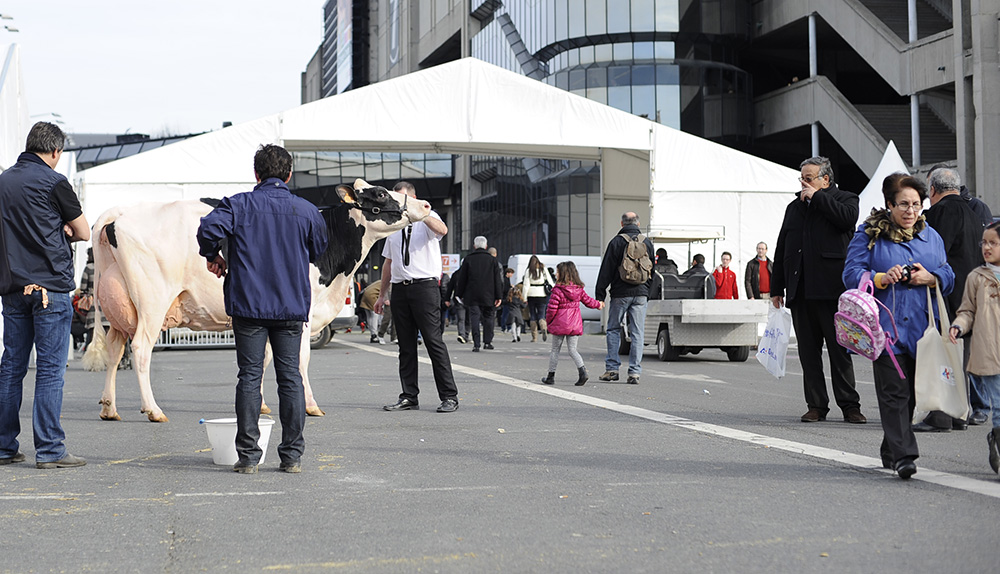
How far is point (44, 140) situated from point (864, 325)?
5.10 m

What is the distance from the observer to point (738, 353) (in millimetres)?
18953

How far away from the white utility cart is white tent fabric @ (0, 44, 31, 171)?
10.1 m

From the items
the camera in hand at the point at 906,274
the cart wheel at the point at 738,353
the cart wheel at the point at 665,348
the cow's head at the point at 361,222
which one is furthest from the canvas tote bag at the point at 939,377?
the cart wheel at the point at 738,353

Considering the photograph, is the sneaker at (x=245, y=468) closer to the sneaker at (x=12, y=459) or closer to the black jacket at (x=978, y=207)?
the sneaker at (x=12, y=459)

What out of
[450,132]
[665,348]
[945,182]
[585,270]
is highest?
[450,132]

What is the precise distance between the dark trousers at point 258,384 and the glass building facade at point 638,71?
39532mm

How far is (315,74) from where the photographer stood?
14612cm

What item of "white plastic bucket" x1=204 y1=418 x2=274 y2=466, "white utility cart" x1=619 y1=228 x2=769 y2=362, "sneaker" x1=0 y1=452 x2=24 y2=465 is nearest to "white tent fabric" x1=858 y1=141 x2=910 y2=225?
"white utility cart" x1=619 y1=228 x2=769 y2=362

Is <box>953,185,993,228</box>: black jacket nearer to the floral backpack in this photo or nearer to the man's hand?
the floral backpack

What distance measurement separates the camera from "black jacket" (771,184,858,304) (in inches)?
369

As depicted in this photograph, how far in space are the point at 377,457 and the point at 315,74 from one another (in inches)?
5630

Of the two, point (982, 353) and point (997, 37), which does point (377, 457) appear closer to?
point (982, 353)

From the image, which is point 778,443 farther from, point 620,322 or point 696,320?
point 696,320

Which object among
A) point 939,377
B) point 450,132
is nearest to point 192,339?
point 450,132
